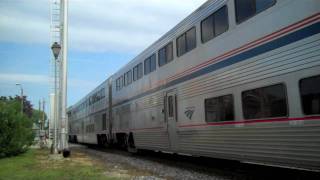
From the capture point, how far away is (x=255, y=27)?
10.3 m

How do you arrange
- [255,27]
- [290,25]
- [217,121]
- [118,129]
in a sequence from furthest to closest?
→ [118,129], [217,121], [255,27], [290,25]

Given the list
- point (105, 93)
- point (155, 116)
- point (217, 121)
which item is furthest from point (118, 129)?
point (217, 121)

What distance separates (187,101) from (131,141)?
26.1 ft

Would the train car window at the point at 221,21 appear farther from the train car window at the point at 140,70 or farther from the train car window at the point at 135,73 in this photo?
the train car window at the point at 135,73

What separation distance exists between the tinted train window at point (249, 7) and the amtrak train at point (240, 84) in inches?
0.8

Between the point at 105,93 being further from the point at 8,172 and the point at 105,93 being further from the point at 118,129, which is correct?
the point at 8,172

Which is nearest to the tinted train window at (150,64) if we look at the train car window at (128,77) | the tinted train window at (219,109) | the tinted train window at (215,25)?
the train car window at (128,77)

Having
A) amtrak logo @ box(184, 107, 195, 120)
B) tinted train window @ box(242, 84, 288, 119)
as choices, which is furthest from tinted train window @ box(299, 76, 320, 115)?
amtrak logo @ box(184, 107, 195, 120)

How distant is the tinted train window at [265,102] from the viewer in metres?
9.30

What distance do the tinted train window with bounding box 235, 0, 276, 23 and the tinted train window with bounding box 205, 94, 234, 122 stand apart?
6.16 feet

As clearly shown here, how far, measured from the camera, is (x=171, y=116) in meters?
15.6

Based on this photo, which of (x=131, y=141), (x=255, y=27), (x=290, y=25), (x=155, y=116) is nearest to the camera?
(x=290, y=25)

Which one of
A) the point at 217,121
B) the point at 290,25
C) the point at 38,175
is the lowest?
the point at 38,175

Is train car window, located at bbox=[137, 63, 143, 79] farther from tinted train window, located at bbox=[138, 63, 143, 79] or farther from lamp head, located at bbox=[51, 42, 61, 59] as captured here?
lamp head, located at bbox=[51, 42, 61, 59]
